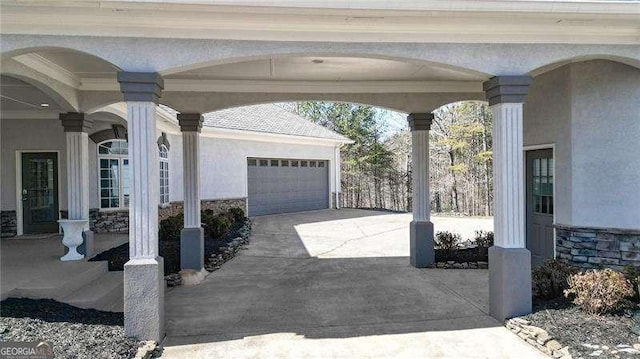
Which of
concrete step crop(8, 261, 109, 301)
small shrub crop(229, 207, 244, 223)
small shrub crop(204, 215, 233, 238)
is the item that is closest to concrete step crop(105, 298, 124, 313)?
concrete step crop(8, 261, 109, 301)

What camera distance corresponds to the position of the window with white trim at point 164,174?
1337cm

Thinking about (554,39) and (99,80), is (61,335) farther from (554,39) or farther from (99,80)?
(554,39)

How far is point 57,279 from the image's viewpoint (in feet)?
19.1

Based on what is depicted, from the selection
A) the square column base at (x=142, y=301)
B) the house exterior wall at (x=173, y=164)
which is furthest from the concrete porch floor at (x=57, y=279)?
the house exterior wall at (x=173, y=164)

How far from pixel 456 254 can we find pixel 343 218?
28.1 feet

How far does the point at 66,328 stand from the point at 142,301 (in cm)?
86

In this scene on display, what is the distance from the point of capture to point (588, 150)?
20.6 feet

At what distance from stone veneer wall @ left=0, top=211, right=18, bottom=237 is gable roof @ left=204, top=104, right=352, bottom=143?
656cm

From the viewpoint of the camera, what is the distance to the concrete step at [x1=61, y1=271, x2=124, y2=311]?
5.44 metres

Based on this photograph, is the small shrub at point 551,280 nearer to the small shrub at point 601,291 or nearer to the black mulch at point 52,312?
the small shrub at point 601,291

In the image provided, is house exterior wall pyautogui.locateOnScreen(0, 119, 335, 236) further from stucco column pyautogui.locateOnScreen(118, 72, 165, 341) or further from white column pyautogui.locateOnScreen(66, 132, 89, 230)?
stucco column pyautogui.locateOnScreen(118, 72, 165, 341)

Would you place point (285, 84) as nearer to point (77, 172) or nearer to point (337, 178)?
point (77, 172)

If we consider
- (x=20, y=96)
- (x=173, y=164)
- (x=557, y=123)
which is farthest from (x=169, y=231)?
(x=557, y=123)

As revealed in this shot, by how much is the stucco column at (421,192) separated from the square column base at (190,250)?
460 centimetres
